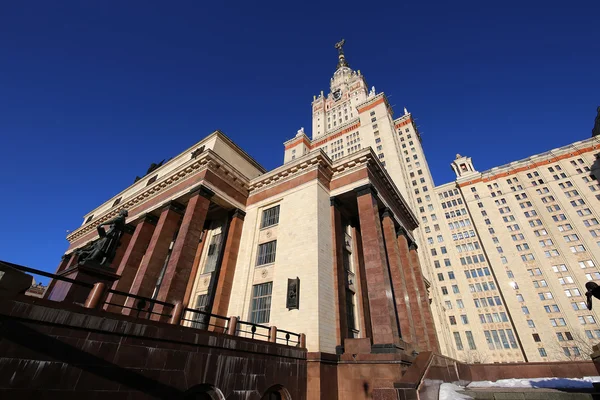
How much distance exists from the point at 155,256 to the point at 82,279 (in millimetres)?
7783

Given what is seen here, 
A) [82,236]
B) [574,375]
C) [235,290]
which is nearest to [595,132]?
[574,375]

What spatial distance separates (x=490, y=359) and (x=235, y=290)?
58965 mm

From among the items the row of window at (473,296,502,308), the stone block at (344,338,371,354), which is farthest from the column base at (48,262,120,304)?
the row of window at (473,296,502,308)

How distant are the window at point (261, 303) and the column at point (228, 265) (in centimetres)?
200

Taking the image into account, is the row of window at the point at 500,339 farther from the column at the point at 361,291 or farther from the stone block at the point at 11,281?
the stone block at the point at 11,281

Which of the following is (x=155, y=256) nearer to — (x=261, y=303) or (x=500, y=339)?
(x=261, y=303)

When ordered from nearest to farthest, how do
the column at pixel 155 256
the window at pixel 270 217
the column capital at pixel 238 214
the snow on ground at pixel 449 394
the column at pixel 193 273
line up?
the snow on ground at pixel 449 394 < the column at pixel 155 256 < the column at pixel 193 273 < the window at pixel 270 217 < the column capital at pixel 238 214

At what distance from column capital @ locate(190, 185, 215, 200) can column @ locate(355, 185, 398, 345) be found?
11.0m

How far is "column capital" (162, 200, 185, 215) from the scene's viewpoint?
20.8 metres

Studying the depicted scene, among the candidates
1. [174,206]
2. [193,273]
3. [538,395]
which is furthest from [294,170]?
[538,395]

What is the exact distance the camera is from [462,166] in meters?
80.1

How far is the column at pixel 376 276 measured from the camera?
14079 millimetres

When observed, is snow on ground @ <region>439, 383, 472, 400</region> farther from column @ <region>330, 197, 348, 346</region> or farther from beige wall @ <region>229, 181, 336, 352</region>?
column @ <region>330, 197, 348, 346</region>

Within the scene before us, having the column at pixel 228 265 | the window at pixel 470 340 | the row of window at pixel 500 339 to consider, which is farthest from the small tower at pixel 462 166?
the column at pixel 228 265
